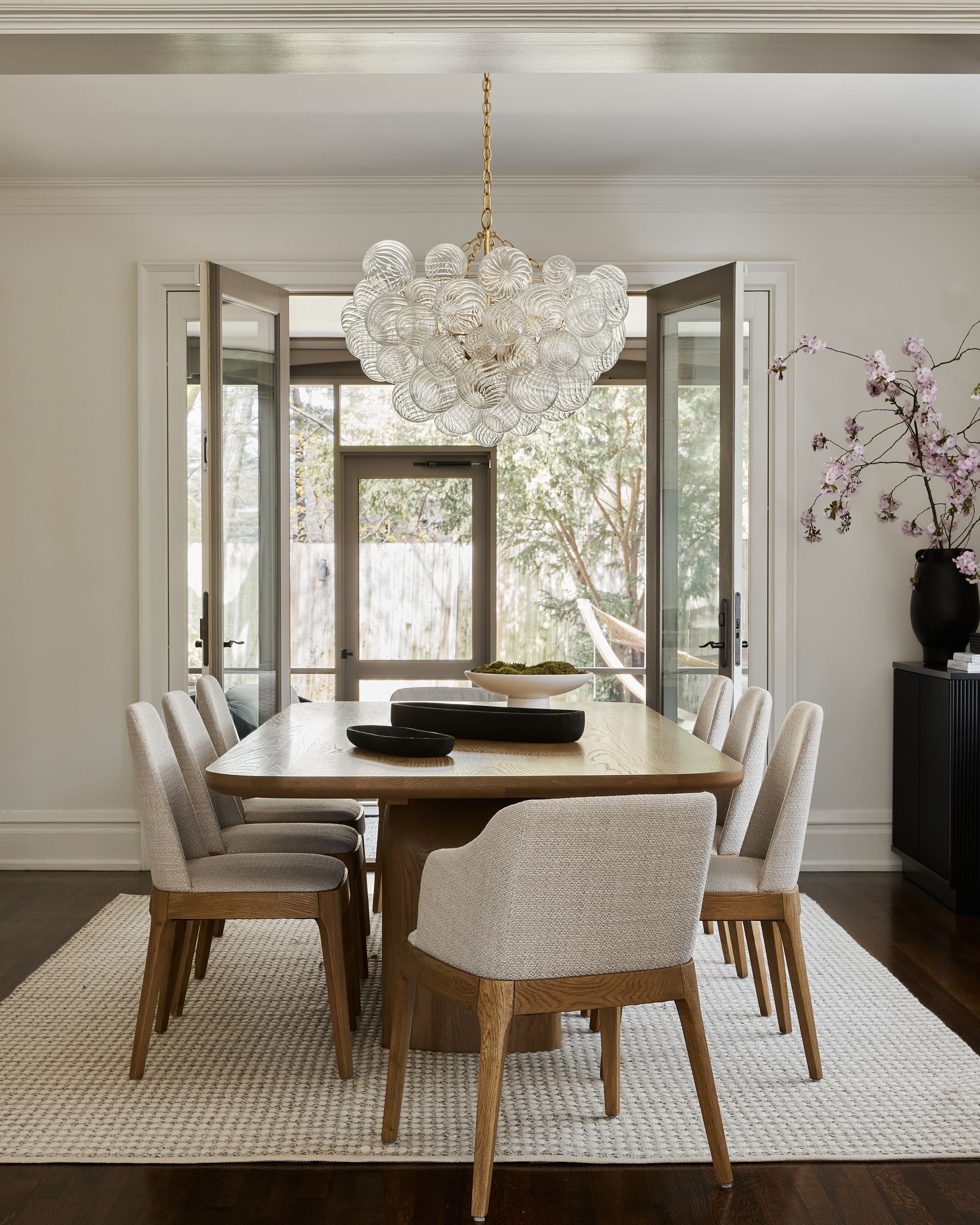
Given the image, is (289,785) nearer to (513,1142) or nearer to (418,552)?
(513,1142)

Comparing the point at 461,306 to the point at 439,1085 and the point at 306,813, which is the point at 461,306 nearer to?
the point at 306,813

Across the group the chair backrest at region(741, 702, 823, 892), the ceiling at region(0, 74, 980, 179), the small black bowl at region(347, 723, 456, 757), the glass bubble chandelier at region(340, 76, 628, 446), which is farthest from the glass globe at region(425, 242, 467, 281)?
the chair backrest at region(741, 702, 823, 892)

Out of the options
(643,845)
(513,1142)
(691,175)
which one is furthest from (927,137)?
(513,1142)

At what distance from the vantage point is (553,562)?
675 cm

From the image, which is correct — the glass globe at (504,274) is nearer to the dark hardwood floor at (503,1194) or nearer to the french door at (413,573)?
the dark hardwood floor at (503,1194)

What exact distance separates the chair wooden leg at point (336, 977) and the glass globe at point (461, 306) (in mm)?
1465

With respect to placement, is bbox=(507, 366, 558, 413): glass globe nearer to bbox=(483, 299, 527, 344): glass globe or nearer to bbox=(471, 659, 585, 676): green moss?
bbox=(483, 299, 527, 344): glass globe

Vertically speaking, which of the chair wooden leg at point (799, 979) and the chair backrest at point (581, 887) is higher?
the chair backrest at point (581, 887)

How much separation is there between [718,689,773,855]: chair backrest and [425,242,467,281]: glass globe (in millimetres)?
1442

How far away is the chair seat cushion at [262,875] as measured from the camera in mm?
2486

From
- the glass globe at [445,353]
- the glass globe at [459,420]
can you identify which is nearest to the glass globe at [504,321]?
the glass globe at [445,353]

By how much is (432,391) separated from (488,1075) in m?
1.85

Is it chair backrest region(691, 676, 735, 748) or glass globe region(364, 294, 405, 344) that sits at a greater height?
glass globe region(364, 294, 405, 344)

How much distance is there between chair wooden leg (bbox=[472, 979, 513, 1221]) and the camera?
186 centimetres
